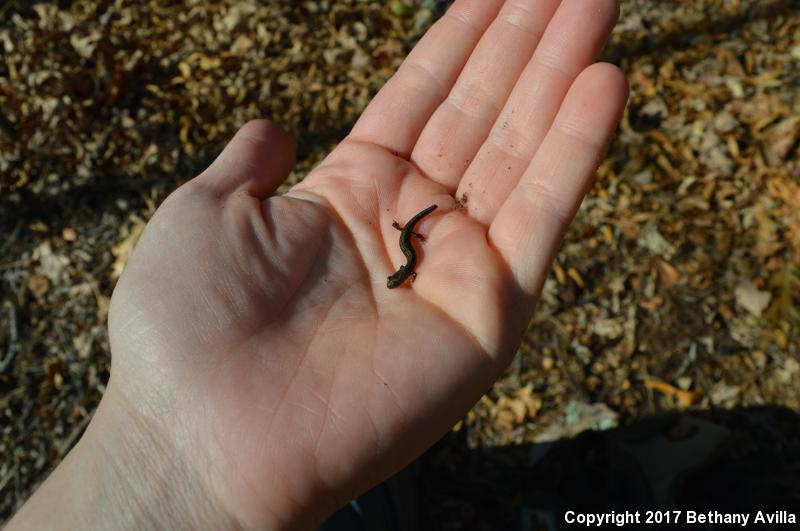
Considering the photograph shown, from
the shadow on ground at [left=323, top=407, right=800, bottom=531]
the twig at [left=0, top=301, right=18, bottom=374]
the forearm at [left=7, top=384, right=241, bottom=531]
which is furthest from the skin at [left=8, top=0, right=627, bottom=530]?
the twig at [left=0, top=301, right=18, bottom=374]

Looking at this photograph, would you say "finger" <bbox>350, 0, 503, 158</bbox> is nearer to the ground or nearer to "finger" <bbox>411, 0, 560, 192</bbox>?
"finger" <bbox>411, 0, 560, 192</bbox>

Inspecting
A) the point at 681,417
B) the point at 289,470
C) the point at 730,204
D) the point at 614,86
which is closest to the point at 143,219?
the point at 289,470

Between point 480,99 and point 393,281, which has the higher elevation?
point 480,99

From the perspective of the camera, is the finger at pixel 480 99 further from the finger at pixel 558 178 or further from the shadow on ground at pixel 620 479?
the shadow on ground at pixel 620 479

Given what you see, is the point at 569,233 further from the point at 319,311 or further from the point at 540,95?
the point at 319,311

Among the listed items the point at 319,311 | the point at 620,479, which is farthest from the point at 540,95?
the point at 620,479
